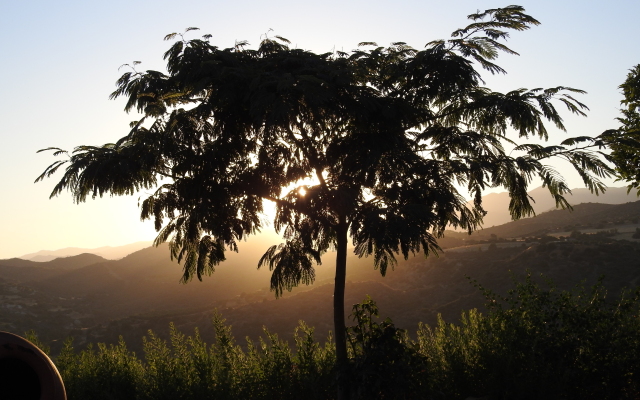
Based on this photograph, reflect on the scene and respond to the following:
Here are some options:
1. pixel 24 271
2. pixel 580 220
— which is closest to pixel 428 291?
pixel 580 220

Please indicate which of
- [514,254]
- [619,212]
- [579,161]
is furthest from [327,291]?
[579,161]

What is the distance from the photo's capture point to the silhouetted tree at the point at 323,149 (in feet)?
20.8

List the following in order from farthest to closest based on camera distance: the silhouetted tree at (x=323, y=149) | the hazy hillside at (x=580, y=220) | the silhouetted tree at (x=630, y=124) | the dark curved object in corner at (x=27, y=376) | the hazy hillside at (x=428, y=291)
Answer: the hazy hillside at (x=580, y=220)
the hazy hillside at (x=428, y=291)
the silhouetted tree at (x=630, y=124)
the silhouetted tree at (x=323, y=149)
the dark curved object in corner at (x=27, y=376)

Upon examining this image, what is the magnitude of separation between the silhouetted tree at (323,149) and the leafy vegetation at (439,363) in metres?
0.60

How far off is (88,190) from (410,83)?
4.67m

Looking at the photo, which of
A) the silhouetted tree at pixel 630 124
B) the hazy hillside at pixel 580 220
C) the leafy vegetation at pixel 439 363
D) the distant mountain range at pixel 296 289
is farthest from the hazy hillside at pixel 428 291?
the leafy vegetation at pixel 439 363

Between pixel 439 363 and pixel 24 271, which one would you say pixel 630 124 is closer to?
pixel 439 363

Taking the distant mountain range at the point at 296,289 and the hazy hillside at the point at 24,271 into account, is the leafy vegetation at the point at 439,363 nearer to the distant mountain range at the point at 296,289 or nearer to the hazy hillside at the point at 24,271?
the distant mountain range at the point at 296,289

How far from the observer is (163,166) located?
7.22 m

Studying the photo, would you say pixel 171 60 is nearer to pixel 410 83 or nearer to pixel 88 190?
pixel 88 190

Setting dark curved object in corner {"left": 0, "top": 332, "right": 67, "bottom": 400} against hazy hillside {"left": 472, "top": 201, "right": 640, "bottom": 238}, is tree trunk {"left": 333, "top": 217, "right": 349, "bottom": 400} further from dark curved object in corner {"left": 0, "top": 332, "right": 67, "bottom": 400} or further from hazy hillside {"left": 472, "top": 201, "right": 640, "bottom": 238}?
hazy hillside {"left": 472, "top": 201, "right": 640, "bottom": 238}

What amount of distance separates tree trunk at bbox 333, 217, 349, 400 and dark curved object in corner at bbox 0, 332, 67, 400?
4.15 metres

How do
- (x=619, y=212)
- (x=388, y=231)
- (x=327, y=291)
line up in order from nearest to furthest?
(x=388, y=231) → (x=327, y=291) → (x=619, y=212)

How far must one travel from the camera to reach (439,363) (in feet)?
24.4
